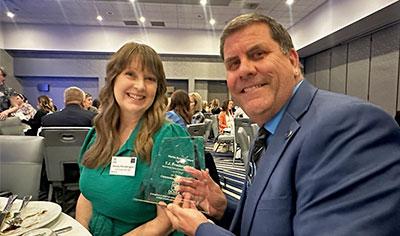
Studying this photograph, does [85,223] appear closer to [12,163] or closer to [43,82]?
[12,163]

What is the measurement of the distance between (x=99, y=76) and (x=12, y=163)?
34.8 ft

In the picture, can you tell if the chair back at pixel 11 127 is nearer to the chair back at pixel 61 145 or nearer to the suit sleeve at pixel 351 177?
the chair back at pixel 61 145

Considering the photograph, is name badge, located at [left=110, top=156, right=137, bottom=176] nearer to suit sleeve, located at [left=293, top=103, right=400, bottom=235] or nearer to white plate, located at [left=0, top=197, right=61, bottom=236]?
white plate, located at [left=0, top=197, right=61, bottom=236]

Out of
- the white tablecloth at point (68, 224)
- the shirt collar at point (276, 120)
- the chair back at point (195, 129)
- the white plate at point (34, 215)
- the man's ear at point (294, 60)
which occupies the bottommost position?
the white tablecloth at point (68, 224)

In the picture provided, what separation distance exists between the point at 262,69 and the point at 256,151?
298mm

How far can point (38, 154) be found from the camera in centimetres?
202

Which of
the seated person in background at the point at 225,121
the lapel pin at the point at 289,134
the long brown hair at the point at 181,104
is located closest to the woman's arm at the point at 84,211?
the lapel pin at the point at 289,134

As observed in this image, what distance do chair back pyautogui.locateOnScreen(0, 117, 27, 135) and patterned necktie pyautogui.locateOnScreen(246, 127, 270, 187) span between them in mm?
3738

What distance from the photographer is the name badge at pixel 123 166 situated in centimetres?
135

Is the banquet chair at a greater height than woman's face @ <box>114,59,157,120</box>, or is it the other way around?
woman's face @ <box>114,59,157,120</box>

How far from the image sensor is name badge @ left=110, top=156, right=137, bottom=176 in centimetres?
135

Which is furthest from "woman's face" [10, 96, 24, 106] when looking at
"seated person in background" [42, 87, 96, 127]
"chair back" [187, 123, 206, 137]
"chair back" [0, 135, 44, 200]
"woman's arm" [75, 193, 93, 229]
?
"woman's arm" [75, 193, 93, 229]

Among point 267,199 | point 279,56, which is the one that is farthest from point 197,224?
point 279,56

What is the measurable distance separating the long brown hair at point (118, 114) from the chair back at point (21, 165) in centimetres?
70
